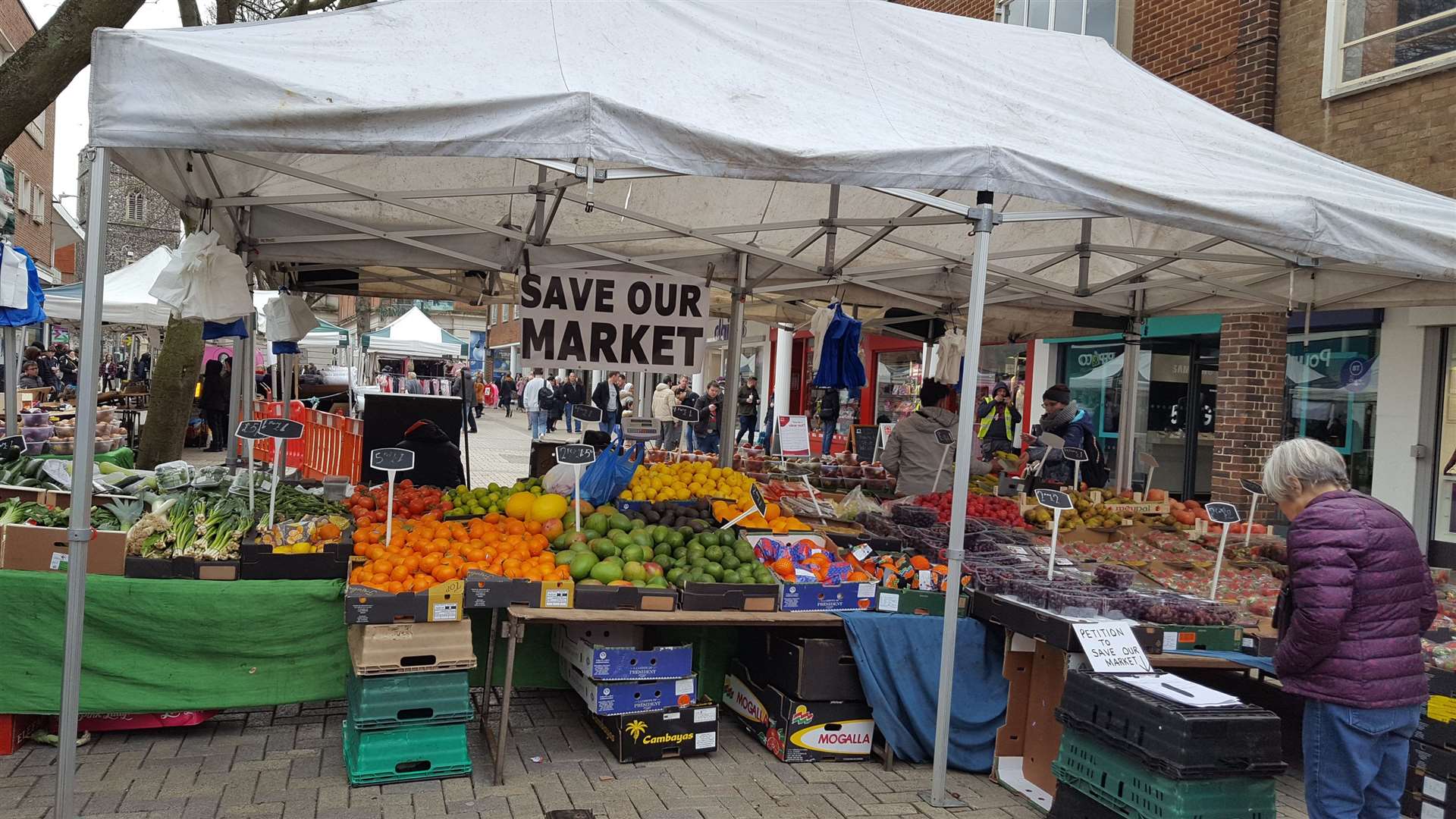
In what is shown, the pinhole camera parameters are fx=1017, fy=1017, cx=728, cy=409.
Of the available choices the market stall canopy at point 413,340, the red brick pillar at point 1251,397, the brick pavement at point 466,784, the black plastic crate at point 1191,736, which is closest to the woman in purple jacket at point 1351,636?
the black plastic crate at point 1191,736

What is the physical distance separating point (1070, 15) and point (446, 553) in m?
13.2

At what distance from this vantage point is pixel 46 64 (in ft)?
20.9

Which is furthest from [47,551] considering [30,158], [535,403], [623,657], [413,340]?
[30,158]

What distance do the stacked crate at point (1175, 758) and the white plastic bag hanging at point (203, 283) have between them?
5276mm

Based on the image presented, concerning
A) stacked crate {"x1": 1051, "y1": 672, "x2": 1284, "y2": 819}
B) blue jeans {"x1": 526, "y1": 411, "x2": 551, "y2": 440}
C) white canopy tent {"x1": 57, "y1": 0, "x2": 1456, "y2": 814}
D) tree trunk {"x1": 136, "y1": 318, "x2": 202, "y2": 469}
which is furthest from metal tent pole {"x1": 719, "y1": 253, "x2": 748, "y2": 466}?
blue jeans {"x1": 526, "y1": 411, "x2": 551, "y2": 440}

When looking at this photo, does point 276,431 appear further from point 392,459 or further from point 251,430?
point 392,459

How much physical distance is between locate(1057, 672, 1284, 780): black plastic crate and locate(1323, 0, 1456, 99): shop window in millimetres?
8836

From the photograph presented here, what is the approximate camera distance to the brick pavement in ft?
14.5

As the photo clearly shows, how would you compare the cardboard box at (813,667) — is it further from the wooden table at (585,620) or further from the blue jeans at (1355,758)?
the blue jeans at (1355,758)

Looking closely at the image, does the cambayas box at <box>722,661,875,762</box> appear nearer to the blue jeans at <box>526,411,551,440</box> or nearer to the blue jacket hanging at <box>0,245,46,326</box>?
the blue jacket hanging at <box>0,245,46,326</box>

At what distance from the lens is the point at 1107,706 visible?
4.02 meters

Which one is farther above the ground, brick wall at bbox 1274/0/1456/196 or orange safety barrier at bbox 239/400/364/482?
brick wall at bbox 1274/0/1456/196

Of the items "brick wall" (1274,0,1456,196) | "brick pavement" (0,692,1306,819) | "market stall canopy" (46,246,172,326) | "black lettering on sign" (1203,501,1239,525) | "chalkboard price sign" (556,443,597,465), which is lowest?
"brick pavement" (0,692,1306,819)

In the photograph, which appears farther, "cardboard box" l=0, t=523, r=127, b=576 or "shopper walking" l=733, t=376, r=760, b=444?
"shopper walking" l=733, t=376, r=760, b=444
